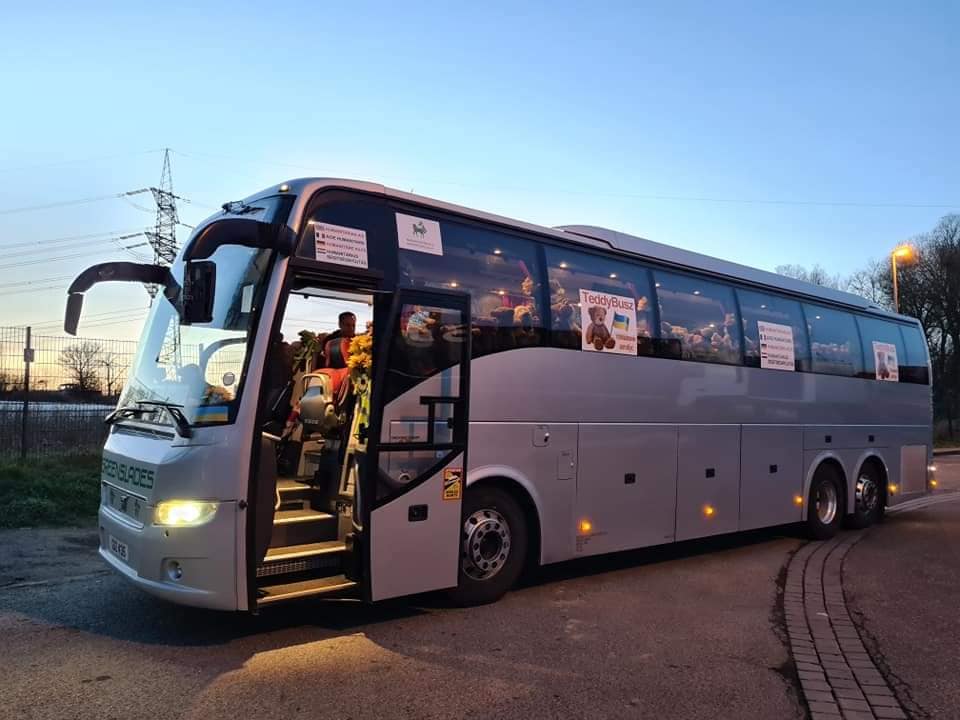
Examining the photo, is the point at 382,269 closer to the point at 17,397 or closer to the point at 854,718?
the point at 854,718

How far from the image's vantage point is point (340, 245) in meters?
5.79

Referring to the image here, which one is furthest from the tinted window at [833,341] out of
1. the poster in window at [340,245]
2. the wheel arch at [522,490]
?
the poster in window at [340,245]

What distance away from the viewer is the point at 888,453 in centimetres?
1241

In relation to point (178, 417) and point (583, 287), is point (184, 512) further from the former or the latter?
point (583, 287)

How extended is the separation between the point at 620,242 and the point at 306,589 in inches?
189

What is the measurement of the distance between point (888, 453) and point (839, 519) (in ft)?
6.08

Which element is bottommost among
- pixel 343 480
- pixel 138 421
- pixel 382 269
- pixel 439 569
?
pixel 439 569

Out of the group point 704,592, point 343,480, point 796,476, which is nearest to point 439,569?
point 343,480

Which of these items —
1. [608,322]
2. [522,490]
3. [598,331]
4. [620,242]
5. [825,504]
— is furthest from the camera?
[825,504]

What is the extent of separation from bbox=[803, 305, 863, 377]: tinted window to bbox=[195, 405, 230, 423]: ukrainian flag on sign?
8417 mm

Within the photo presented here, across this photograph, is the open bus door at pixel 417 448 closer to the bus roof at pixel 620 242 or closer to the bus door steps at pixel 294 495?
the bus roof at pixel 620 242

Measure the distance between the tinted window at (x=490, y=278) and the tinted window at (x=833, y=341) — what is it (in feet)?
18.3

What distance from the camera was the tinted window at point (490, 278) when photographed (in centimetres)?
638

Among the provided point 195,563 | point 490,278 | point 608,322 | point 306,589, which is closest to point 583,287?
point 608,322
